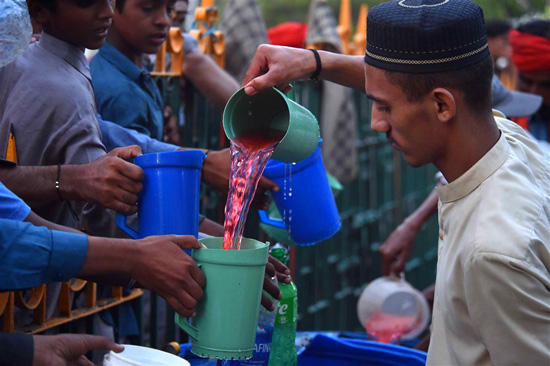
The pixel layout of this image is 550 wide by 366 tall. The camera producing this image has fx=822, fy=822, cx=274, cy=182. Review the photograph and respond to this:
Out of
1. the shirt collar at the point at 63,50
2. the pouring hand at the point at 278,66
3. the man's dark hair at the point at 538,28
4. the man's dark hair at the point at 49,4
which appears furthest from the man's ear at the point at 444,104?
the man's dark hair at the point at 538,28

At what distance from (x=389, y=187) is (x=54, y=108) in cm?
500

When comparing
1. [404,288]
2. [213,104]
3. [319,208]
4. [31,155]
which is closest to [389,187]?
[404,288]

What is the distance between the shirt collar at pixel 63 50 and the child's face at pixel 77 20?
23mm

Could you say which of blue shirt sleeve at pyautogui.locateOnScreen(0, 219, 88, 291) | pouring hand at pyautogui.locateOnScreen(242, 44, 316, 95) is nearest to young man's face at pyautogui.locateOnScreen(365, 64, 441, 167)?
pouring hand at pyautogui.locateOnScreen(242, 44, 316, 95)

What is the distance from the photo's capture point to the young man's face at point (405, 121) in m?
2.06

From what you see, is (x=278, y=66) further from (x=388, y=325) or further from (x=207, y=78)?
(x=388, y=325)

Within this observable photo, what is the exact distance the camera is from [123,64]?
330 centimetres

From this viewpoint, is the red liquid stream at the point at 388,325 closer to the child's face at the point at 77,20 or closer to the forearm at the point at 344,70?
the forearm at the point at 344,70

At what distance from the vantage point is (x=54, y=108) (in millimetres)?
2518

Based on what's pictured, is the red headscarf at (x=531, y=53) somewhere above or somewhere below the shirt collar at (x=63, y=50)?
below

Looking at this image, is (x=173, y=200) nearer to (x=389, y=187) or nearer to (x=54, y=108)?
(x=54, y=108)

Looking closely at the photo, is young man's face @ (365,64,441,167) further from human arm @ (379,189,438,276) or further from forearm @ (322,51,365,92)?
human arm @ (379,189,438,276)

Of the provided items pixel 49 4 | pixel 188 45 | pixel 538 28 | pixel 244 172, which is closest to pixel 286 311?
pixel 244 172

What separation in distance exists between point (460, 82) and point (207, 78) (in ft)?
6.91
